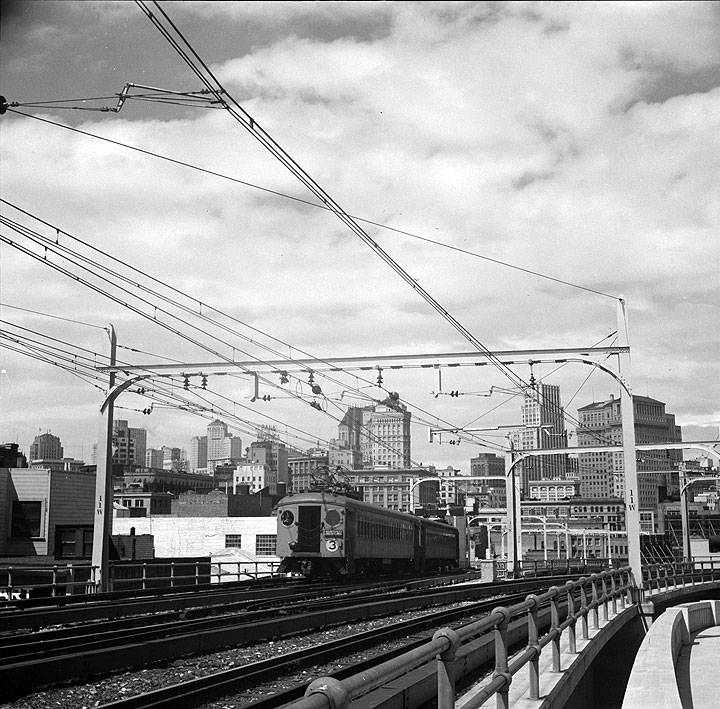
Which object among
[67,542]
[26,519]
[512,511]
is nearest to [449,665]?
[512,511]

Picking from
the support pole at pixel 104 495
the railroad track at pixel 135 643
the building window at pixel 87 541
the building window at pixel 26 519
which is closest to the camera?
the railroad track at pixel 135 643

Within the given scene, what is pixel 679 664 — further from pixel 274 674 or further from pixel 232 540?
pixel 232 540

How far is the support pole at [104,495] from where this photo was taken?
24.7m

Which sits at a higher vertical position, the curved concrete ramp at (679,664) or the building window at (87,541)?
the building window at (87,541)

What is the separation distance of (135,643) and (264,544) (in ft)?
167

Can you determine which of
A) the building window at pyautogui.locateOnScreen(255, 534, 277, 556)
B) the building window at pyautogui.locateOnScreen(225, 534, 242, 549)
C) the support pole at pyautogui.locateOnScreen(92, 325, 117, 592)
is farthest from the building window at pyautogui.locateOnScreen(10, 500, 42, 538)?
the support pole at pyautogui.locateOnScreen(92, 325, 117, 592)

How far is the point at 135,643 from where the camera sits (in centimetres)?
1334

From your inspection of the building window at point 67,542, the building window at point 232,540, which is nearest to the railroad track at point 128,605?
the building window at point 67,542

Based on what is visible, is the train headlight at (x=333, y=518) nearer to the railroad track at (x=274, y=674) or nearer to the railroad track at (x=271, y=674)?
the railroad track at (x=274, y=674)

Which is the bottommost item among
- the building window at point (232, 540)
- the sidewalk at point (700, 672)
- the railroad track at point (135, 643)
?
the sidewalk at point (700, 672)

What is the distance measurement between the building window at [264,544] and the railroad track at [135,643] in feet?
140

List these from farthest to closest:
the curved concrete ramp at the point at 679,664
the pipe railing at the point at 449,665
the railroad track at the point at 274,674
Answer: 1. the curved concrete ramp at the point at 679,664
2. the railroad track at the point at 274,674
3. the pipe railing at the point at 449,665

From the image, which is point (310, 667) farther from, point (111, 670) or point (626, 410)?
point (626, 410)

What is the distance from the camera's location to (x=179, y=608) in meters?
20.6
